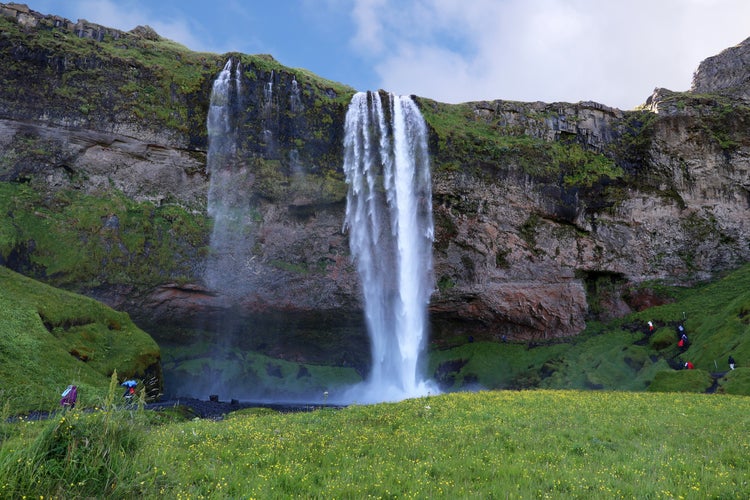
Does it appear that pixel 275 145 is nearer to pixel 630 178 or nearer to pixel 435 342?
pixel 435 342

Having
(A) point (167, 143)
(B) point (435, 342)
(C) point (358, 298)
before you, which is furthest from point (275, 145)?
(B) point (435, 342)

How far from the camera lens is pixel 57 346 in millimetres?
25797

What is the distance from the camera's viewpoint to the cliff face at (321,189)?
1563 inches

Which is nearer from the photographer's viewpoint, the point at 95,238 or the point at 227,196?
the point at 95,238

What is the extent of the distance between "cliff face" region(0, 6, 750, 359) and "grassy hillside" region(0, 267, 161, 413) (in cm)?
840

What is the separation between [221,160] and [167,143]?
501 centimetres

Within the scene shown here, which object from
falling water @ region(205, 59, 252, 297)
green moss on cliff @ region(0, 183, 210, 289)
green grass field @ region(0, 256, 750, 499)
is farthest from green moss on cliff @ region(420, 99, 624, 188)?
green grass field @ region(0, 256, 750, 499)

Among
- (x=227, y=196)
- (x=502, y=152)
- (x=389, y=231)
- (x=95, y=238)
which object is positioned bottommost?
(x=95, y=238)

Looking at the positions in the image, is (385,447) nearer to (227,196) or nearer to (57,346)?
(57,346)

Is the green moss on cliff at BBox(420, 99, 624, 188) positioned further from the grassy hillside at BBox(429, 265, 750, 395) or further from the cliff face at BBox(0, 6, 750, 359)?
the grassy hillside at BBox(429, 265, 750, 395)

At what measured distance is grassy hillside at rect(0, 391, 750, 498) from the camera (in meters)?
5.75

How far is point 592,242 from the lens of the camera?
49375 millimetres

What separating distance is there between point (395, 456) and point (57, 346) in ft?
80.2

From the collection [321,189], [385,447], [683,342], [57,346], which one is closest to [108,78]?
[321,189]
